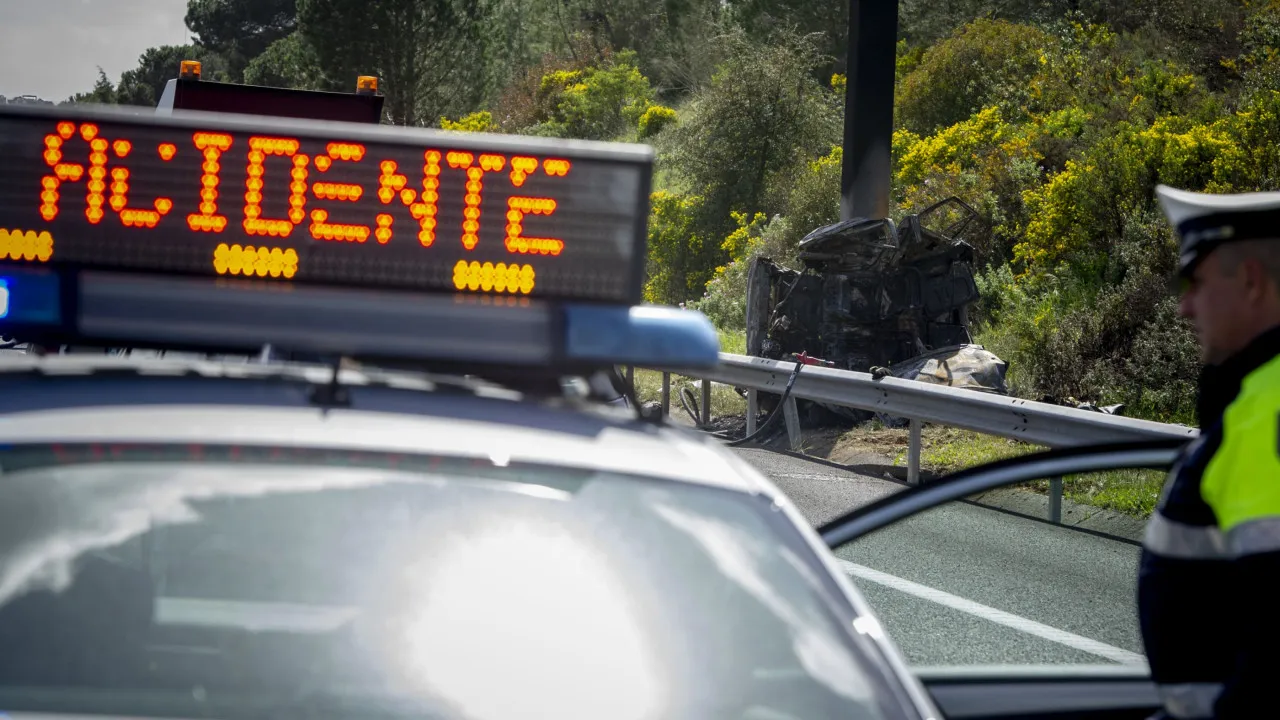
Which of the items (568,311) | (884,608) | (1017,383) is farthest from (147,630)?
(1017,383)

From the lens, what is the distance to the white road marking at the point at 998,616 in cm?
344

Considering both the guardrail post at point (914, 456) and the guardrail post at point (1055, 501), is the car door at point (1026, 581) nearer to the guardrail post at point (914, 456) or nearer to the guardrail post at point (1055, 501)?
the guardrail post at point (1055, 501)

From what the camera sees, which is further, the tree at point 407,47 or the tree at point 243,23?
the tree at point 243,23

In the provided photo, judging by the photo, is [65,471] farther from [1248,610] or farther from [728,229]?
[728,229]

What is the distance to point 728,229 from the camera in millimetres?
37750

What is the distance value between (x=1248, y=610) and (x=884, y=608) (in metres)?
3.99

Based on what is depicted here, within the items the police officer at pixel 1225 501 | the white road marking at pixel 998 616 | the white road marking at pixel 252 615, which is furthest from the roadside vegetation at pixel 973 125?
the white road marking at pixel 252 615

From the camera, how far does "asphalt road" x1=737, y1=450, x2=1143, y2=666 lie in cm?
361

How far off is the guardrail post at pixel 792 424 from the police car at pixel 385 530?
1098cm

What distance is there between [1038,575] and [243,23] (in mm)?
106973

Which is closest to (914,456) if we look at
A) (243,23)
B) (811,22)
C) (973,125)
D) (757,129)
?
(973,125)

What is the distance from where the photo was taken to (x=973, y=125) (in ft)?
98.4

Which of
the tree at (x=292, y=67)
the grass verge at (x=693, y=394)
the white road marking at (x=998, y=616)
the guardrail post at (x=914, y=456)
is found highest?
the tree at (x=292, y=67)

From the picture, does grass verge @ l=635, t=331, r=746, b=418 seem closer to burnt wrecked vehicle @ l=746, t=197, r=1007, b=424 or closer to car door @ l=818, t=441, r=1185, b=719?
burnt wrecked vehicle @ l=746, t=197, r=1007, b=424
